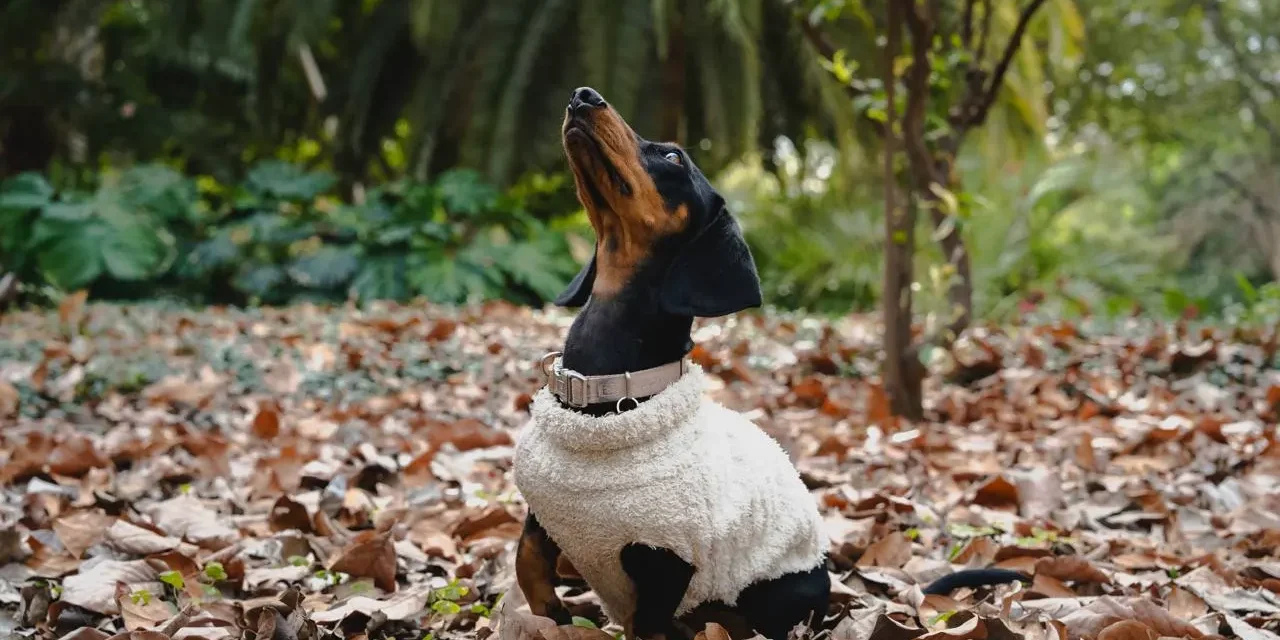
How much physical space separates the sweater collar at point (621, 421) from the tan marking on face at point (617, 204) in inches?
7.9

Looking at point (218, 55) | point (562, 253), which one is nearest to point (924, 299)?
point (562, 253)

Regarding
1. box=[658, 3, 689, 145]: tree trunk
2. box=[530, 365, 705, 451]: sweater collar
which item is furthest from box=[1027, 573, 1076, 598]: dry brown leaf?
box=[658, 3, 689, 145]: tree trunk

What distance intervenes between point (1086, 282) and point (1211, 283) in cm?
806

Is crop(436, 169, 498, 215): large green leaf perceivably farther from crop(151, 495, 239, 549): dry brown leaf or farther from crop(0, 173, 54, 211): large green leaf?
crop(151, 495, 239, 549): dry brown leaf

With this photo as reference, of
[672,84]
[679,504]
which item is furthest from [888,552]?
[672,84]

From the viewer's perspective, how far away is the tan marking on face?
65.3 inches

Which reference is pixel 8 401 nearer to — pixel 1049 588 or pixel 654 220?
pixel 654 220

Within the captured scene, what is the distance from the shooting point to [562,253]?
9172 mm

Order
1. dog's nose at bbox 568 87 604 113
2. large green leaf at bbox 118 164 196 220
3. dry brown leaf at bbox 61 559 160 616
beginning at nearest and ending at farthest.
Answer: dog's nose at bbox 568 87 604 113, dry brown leaf at bbox 61 559 160 616, large green leaf at bbox 118 164 196 220

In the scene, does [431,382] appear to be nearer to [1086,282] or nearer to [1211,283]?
[1086,282]

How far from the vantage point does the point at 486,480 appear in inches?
122

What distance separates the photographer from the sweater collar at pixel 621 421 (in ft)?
5.44

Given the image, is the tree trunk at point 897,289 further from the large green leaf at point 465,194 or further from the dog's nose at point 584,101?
the large green leaf at point 465,194

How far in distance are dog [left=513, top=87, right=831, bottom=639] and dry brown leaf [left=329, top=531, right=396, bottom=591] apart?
1.77 feet
